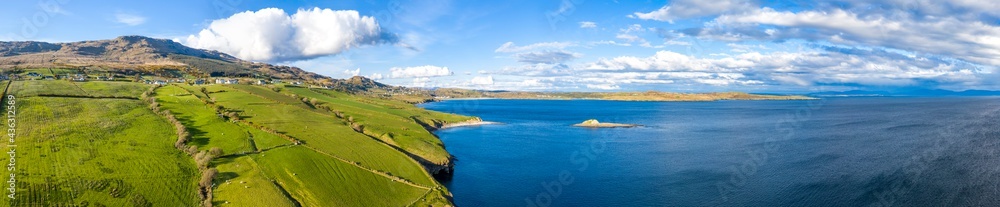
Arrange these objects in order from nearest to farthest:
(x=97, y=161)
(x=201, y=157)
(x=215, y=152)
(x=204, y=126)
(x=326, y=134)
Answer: (x=97, y=161), (x=201, y=157), (x=215, y=152), (x=204, y=126), (x=326, y=134)

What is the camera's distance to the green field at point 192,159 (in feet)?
163

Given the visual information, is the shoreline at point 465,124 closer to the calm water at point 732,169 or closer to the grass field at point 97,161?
the calm water at point 732,169

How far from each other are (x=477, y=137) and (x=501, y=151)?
92.6 ft

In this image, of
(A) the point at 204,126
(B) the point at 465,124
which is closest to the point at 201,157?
(A) the point at 204,126

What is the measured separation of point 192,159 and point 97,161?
940cm

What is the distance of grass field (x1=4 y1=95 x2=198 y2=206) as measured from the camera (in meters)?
46.5

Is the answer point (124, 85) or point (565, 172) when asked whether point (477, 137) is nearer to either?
point (565, 172)

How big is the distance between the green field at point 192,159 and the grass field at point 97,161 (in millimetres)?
93

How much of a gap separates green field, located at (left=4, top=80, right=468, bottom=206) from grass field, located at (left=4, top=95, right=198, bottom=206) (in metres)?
0.09

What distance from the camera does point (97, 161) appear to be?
56.1 m

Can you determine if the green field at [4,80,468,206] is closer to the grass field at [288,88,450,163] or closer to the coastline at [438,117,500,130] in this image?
the grass field at [288,88,450,163]

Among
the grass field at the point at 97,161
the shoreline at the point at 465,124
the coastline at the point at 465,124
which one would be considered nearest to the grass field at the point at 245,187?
the grass field at the point at 97,161

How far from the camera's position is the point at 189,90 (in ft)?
443

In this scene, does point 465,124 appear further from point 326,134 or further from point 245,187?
point 245,187
